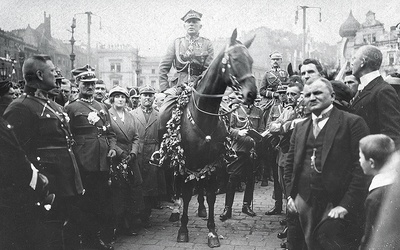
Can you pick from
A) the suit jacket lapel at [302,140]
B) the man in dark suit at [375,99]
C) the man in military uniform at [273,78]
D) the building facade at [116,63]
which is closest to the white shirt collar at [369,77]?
the man in dark suit at [375,99]

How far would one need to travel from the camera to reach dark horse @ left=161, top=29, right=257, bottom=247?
5.27 m

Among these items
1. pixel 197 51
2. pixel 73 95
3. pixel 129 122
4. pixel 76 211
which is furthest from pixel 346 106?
pixel 73 95

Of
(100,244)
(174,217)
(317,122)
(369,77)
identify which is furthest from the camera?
(174,217)

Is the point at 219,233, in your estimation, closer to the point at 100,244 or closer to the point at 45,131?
the point at 100,244

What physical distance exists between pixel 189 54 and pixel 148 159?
222 centimetres

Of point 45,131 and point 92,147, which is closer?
point 45,131

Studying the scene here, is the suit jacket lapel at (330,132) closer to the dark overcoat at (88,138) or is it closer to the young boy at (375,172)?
the young boy at (375,172)

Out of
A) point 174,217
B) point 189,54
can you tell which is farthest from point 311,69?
point 174,217

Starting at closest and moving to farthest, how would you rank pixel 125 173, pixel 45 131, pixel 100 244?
pixel 45 131 → pixel 100 244 → pixel 125 173

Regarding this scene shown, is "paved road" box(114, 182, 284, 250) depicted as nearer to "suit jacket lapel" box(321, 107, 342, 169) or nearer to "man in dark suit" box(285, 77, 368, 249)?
"man in dark suit" box(285, 77, 368, 249)

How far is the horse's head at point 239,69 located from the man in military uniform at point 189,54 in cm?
159

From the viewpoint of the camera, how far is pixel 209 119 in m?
5.78

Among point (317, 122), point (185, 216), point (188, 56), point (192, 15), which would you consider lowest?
point (185, 216)

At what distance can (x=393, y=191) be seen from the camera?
121 inches
